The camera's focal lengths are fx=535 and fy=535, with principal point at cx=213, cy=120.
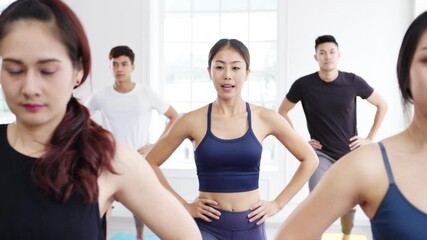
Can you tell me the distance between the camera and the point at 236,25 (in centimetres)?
586

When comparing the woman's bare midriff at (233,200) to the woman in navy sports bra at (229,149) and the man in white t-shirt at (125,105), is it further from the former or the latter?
the man in white t-shirt at (125,105)

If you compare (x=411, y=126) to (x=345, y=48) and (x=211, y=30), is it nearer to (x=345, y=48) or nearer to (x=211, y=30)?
(x=345, y=48)

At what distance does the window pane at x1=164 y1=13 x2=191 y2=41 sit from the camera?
19.5ft

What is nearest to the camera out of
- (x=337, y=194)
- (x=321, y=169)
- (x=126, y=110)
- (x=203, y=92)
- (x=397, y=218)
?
(x=397, y=218)

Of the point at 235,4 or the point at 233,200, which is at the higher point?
the point at 235,4

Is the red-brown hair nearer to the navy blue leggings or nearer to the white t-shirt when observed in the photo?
the navy blue leggings

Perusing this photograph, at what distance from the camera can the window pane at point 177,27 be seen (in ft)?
19.5

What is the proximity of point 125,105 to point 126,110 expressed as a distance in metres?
0.04

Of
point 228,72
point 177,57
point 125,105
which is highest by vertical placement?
point 177,57

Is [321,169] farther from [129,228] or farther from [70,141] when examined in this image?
[70,141]

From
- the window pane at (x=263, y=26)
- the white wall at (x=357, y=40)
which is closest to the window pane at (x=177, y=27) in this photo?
the window pane at (x=263, y=26)

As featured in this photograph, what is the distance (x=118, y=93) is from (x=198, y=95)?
1611mm

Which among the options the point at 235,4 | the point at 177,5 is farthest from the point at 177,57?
the point at 235,4

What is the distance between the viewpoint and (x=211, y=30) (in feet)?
19.4
